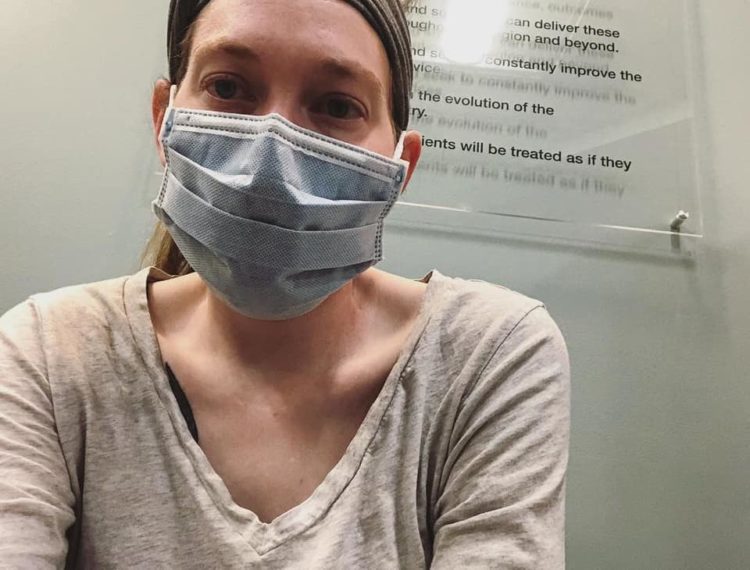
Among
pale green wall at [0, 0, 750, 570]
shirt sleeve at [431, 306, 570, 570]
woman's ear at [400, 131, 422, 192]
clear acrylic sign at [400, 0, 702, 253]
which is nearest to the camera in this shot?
shirt sleeve at [431, 306, 570, 570]

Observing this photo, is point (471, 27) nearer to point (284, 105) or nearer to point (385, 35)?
point (385, 35)

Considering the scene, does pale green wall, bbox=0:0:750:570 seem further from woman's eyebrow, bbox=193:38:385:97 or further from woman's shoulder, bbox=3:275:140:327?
woman's eyebrow, bbox=193:38:385:97

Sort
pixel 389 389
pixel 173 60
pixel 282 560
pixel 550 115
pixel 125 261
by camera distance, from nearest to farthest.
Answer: pixel 282 560
pixel 389 389
pixel 173 60
pixel 125 261
pixel 550 115

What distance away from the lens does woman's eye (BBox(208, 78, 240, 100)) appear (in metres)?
0.68

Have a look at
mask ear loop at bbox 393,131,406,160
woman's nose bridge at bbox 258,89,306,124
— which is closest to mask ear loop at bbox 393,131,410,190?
mask ear loop at bbox 393,131,406,160

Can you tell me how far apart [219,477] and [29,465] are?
179 mm

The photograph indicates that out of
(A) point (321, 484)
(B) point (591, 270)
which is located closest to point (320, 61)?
(A) point (321, 484)

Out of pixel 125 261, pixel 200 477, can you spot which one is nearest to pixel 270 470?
pixel 200 477

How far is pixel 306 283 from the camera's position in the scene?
0.64m

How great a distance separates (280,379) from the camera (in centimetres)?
75

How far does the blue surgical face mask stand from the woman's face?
0.04 m

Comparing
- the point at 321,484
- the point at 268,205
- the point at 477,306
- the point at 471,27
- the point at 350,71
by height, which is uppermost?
the point at 471,27

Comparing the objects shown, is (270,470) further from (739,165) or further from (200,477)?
(739,165)

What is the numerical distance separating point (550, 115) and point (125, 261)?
84cm
